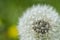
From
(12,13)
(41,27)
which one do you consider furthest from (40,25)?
→ (12,13)

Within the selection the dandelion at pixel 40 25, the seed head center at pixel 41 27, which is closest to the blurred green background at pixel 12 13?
the dandelion at pixel 40 25

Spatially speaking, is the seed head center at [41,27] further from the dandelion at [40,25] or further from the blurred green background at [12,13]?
the blurred green background at [12,13]

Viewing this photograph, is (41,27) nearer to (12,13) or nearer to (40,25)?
(40,25)


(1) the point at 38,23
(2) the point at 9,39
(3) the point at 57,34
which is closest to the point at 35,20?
(1) the point at 38,23

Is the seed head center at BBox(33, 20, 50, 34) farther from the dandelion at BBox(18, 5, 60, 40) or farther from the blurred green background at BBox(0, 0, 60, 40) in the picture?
the blurred green background at BBox(0, 0, 60, 40)

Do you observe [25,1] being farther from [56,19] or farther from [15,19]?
[56,19]
